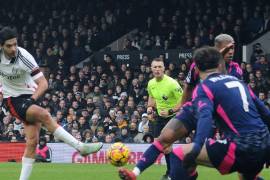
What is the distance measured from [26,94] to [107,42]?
691 inches

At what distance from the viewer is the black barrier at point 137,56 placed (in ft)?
82.7

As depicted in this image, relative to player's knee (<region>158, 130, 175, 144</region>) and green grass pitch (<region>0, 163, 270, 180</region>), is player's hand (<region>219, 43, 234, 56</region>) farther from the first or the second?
green grass pitch (<region>0, 163, 270, 180</region>)

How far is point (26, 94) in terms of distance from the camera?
10945 mm

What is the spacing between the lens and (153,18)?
28203 millimetres

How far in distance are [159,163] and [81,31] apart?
1086 cm

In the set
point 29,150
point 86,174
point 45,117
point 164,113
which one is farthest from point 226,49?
point 86,174

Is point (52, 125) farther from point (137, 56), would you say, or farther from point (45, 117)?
point (137, 56)

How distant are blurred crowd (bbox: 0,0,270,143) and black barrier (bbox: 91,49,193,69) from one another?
339 mm

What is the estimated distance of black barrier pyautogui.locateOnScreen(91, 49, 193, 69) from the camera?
25.2 meters

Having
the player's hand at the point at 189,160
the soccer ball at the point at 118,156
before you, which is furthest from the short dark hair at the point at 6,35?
the player's hand at the point at 189,160

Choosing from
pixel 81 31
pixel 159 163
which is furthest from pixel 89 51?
pixel 159 163

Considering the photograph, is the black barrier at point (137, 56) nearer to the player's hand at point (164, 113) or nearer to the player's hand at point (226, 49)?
the player's hand at point (164, 113)

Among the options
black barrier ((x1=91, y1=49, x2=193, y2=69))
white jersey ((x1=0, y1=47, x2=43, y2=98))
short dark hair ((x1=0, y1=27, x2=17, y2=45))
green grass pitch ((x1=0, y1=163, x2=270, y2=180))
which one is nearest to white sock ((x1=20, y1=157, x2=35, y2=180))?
white jersey ((x1=0, y1=47, x2=43, y2=98))

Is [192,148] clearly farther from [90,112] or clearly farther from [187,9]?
[187,9]
